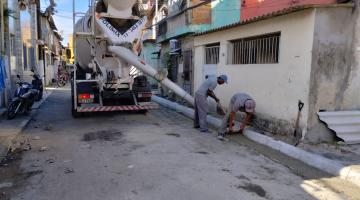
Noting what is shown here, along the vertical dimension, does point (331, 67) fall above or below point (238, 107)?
above

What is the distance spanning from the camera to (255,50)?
9070mm

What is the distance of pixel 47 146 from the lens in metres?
6.96

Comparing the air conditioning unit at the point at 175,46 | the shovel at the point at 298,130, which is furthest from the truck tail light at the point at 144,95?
the air conditioning unit at the point at 175,46

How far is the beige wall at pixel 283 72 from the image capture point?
273 inches

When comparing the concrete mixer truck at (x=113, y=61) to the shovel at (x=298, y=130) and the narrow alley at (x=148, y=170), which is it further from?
the shovel at (x=298, y=130)

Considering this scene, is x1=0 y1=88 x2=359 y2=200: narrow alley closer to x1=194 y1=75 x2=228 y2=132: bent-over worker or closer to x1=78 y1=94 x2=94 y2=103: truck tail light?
x1=194 y1=75 x2=228 y2=132: bent-over worker

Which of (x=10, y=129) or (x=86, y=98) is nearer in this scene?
(x=10, y=129)

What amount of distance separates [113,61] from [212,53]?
11.7 ft

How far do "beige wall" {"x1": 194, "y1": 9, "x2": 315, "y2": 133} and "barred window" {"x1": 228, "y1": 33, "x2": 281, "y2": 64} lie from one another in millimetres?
212

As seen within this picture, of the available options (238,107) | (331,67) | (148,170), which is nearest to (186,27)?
(238,107)

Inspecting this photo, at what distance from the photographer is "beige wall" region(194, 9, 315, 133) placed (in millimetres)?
6945

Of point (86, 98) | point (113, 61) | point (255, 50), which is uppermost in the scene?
point (255, 50)

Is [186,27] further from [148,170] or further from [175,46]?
[148,170]

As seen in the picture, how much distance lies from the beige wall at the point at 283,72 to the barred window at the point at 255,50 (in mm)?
212
